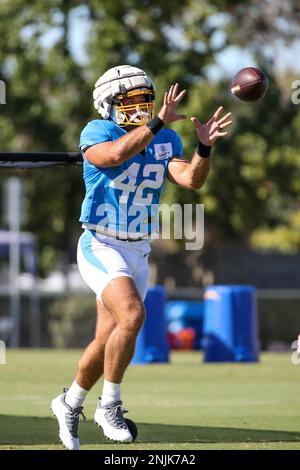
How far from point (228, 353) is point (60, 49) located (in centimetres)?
1137

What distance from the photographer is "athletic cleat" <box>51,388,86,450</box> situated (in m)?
7.51

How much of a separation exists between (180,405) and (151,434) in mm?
2599

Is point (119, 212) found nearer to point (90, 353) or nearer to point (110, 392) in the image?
point (90, 353)

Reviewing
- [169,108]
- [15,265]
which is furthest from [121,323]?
[15,265]

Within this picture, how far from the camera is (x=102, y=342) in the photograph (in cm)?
768

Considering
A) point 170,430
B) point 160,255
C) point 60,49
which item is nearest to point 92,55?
point 60,49

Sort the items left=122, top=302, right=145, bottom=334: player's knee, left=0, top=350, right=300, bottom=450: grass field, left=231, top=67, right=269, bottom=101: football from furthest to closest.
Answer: left=231, top=67, right=269, bottom=101: football → left=0, top=350, right=300, bottom=450: grass field → left=122, top=302, right=145, bottom=334: player's knee

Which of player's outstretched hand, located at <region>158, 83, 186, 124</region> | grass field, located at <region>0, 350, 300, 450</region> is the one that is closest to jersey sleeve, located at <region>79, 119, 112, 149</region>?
player's outstretched hand, located at <region>158, 83, 186, 124</region>

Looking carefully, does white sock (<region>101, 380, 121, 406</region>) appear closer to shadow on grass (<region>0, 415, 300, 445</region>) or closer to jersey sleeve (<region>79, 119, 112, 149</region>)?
shadow on grass (<region>0, 415, 300, 445</region>)

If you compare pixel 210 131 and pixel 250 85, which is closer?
pixel 210 131

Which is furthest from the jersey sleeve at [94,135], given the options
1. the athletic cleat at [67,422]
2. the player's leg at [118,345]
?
the athletic cleat at [67,422]

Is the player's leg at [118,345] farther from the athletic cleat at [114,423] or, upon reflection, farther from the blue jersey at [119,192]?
the blue jersey at [119,192]

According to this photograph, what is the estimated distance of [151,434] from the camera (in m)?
8.44
